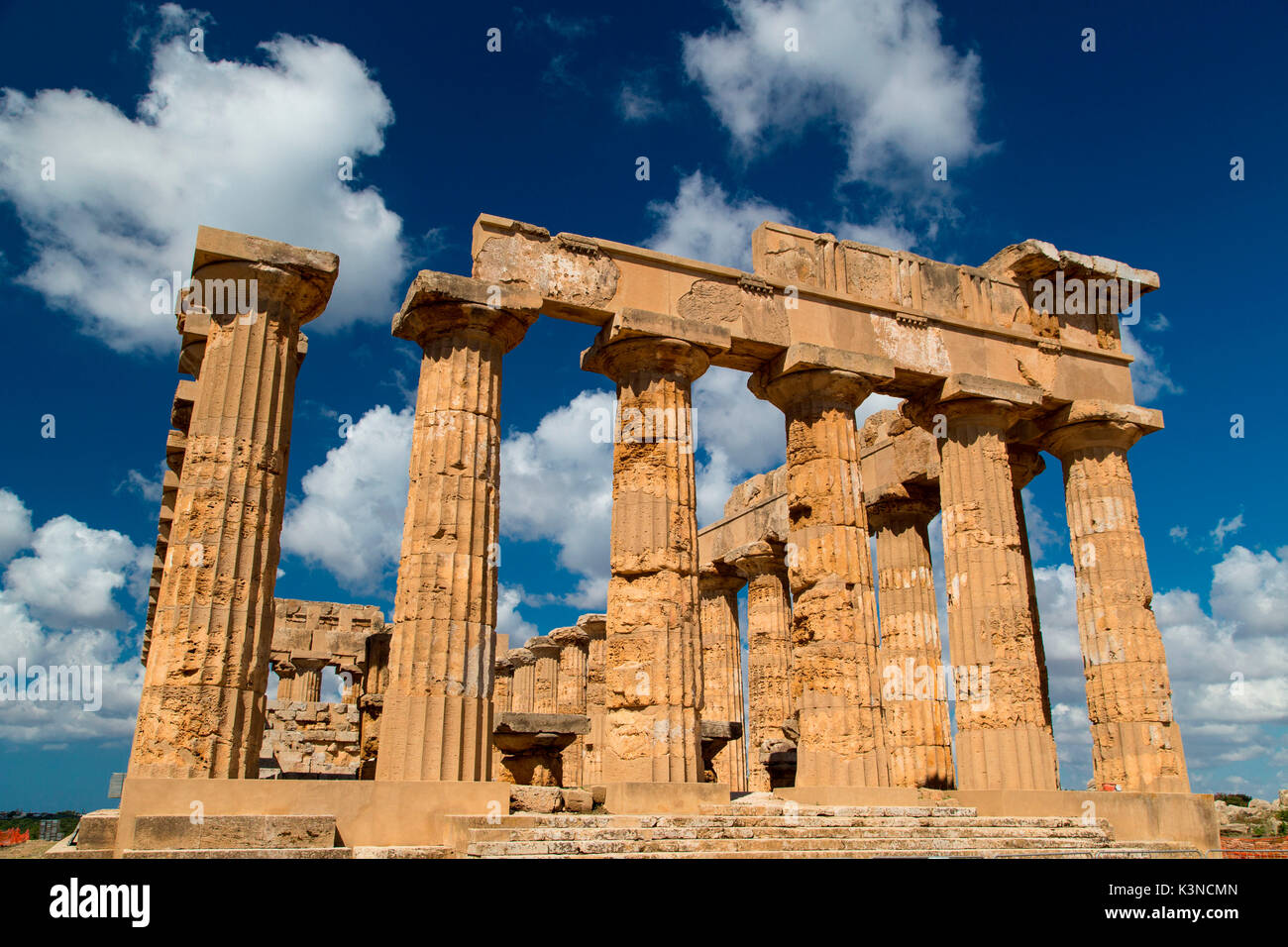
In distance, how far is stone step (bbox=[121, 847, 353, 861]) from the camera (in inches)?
379

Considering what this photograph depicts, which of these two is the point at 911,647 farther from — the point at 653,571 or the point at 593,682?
the point at 653,571

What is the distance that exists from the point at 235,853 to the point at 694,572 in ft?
25.4

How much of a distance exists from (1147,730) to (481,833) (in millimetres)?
13064

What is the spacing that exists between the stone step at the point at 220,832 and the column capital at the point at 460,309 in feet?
23.8

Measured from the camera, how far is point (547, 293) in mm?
15781

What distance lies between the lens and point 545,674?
30.4m

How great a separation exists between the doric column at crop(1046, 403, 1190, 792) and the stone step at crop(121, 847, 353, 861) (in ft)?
48.3

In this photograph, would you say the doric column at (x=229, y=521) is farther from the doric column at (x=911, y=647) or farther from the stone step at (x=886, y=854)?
the doric column at (x=911, y=647)

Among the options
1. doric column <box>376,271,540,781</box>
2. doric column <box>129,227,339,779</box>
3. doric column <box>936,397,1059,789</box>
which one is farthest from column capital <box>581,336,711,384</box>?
doric column <box>936,397,1059,789</box>

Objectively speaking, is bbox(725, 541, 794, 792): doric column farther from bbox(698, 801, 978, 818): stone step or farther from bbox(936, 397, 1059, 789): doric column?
bbox(698, 801, 978, 818): stone step
